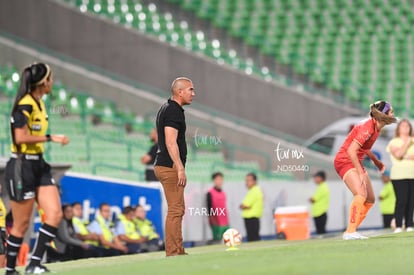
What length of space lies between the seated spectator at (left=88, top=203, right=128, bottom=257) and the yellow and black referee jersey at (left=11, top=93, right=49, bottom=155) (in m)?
8.50

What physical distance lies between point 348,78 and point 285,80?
2.51 m

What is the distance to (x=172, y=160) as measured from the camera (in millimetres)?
14594

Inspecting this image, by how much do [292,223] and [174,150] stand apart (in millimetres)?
9137

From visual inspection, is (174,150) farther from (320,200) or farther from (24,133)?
(320,200)

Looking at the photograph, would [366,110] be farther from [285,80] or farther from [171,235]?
[171,235]

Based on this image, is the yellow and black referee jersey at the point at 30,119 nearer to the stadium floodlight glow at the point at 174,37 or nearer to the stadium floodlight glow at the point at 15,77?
the stadium floodlight glow at the point at 15,77

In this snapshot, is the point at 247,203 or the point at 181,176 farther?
the point at 247,203

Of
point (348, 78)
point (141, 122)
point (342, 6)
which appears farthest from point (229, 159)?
point (342, 6)

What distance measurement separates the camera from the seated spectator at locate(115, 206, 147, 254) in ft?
70.2

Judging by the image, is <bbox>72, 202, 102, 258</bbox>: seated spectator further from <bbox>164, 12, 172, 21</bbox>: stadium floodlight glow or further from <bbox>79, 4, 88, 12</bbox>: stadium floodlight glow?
<bbox>164, 12, 172, 21</bbox>: stadium floodlight glow

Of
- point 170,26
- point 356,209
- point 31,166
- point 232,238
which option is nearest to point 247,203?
point 232,238

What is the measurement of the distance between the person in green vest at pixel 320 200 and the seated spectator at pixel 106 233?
5700mm

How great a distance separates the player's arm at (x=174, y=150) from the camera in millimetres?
14375

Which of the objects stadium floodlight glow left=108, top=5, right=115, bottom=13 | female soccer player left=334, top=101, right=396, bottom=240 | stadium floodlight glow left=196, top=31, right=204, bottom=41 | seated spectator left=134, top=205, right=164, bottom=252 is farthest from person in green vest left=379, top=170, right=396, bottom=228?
stadium floodlight glow left=108, top=5, right=115, bottom=13
